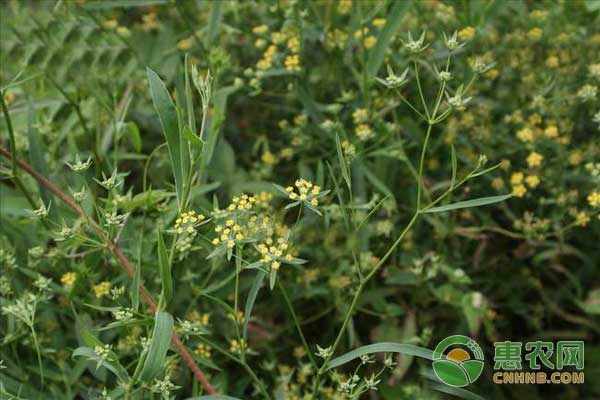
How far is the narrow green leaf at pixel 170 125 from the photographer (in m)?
1.04

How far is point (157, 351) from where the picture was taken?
0.92 meters

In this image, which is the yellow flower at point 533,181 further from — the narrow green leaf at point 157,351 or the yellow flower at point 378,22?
the narrow green leaf at point 157,351

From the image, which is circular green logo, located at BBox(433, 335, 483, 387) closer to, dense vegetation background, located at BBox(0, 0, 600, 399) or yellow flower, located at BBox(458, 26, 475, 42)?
dense vegetation background, located at BBox(0, 0, 600, 399)

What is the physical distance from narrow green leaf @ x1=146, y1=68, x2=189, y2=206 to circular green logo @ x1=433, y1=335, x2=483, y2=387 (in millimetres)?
479

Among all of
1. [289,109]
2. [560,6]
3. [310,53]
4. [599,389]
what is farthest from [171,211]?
[560,6]

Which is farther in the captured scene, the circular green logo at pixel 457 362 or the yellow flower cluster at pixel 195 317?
the yellow flower cluster at pixel 195 317

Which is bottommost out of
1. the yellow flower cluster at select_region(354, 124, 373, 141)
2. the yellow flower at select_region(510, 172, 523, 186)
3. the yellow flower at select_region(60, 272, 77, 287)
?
the yellow flower at select_region(510, 172, 523, 186)

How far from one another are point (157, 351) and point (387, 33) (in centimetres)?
92

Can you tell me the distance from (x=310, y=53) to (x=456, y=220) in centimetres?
57

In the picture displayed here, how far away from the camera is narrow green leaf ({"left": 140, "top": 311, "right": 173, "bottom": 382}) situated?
2.99 feet

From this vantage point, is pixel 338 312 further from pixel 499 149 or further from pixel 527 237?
pixel 499 149

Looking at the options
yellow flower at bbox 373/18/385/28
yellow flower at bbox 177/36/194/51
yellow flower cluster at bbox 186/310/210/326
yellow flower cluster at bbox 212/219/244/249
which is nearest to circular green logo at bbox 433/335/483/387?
yellow flower cluster at bbox 212/219/244/249

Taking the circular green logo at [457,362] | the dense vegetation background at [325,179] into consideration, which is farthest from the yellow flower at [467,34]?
the circular green logo at [457,362]

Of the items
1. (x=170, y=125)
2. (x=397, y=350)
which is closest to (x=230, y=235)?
(x=170, y=125)
